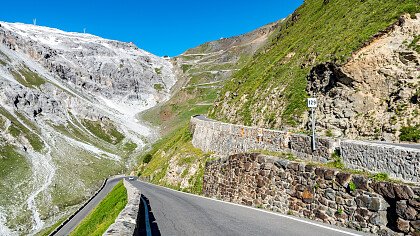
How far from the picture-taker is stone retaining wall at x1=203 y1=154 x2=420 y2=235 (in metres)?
9.91

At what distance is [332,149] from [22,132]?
130m

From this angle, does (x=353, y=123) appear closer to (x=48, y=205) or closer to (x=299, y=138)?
(x=299, y=138)

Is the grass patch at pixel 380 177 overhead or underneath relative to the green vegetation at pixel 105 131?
underneath

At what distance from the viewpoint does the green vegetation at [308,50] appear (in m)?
28.0

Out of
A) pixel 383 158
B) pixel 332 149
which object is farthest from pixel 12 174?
pixel 383 158

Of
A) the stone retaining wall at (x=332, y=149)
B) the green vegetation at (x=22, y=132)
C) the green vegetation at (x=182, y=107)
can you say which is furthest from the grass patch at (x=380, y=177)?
the green vegetation at (x=22, y=132)

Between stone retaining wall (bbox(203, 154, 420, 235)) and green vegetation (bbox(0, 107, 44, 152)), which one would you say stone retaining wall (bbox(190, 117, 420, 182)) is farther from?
green vegetation (bbox(0, 107, 44, 152))

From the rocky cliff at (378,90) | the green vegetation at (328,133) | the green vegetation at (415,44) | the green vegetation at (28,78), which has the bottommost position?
the green vegetation at (328,133)

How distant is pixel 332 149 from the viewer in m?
14.6

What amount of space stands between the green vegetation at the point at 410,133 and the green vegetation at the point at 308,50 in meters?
8.59

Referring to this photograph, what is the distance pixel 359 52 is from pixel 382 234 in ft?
63.1

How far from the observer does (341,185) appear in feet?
40.0

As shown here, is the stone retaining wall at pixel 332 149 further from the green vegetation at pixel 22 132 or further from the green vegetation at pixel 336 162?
the green vegetation at pixel 22 132

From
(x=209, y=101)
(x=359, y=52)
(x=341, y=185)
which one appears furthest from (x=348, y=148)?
(x=209, y=101)
